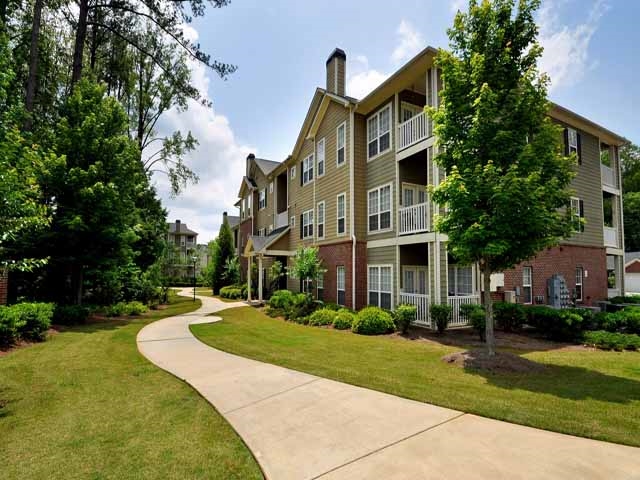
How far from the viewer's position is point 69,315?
13.0 meters

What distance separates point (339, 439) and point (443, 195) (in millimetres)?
5573

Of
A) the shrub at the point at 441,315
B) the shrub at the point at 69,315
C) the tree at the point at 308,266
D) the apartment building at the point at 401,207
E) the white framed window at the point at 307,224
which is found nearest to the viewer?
the shrub at the point at 441,315

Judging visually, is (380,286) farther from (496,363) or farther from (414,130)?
(496,363)

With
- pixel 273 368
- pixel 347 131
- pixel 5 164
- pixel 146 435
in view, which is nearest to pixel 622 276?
pixel 347 131

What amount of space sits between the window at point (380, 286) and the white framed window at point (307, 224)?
18.4ft

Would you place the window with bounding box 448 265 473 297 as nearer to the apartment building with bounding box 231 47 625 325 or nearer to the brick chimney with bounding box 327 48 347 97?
the apartment building with bounding box 231 47 625 325

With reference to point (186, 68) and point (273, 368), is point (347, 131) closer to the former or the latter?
point (273, 368)

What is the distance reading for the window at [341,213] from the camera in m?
16.1

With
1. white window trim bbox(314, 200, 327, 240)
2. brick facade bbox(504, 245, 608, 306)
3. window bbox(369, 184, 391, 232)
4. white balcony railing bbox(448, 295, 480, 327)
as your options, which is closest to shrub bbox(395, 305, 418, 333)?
white balcony railing bbox(448, 295, 480, 327)

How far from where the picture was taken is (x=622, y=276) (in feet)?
60.1

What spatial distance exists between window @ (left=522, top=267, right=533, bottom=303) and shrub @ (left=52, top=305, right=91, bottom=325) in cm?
1857

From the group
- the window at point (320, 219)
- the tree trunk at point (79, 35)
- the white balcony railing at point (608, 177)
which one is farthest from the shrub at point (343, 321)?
the tree trunk at point (79, 35)

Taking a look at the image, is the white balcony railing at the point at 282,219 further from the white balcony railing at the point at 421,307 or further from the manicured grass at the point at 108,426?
the manicured grass at the point at 108,426

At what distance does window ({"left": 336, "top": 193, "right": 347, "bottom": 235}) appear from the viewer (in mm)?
16078
